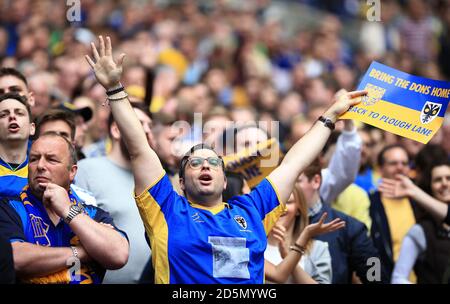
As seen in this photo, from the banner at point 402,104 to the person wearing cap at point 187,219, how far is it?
111cm

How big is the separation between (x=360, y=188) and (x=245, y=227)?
332 centimetres

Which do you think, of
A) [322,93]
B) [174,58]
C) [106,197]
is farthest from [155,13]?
[106,197]

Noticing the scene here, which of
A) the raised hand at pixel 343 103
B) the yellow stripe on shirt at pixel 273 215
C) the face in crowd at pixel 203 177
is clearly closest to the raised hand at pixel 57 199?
the face in crowd at pixel 203 177

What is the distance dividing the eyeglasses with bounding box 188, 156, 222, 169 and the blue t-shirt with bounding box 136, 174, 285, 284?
28 cm

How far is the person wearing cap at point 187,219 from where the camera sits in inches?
208

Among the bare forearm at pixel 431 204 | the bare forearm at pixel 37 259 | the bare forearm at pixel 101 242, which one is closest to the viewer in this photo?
the bare forearm at pixel 37 259

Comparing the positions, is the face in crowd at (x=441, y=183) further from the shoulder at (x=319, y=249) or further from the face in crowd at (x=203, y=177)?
the face in crowd at (x=203, y=177)

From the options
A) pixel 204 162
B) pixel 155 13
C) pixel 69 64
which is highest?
pixel 155 13

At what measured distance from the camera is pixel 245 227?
18.1 feet

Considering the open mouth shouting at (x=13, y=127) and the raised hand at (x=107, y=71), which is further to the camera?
the open mouth shouting at (x=13, y=127)

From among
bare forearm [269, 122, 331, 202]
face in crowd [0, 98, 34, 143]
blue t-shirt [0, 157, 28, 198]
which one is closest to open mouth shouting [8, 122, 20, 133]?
face in crowd [0, 98, 34, 143]

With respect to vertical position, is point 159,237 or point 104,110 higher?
point 104,110

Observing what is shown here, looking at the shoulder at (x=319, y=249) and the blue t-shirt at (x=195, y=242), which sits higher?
the shoulder at (x=319, y=249)
